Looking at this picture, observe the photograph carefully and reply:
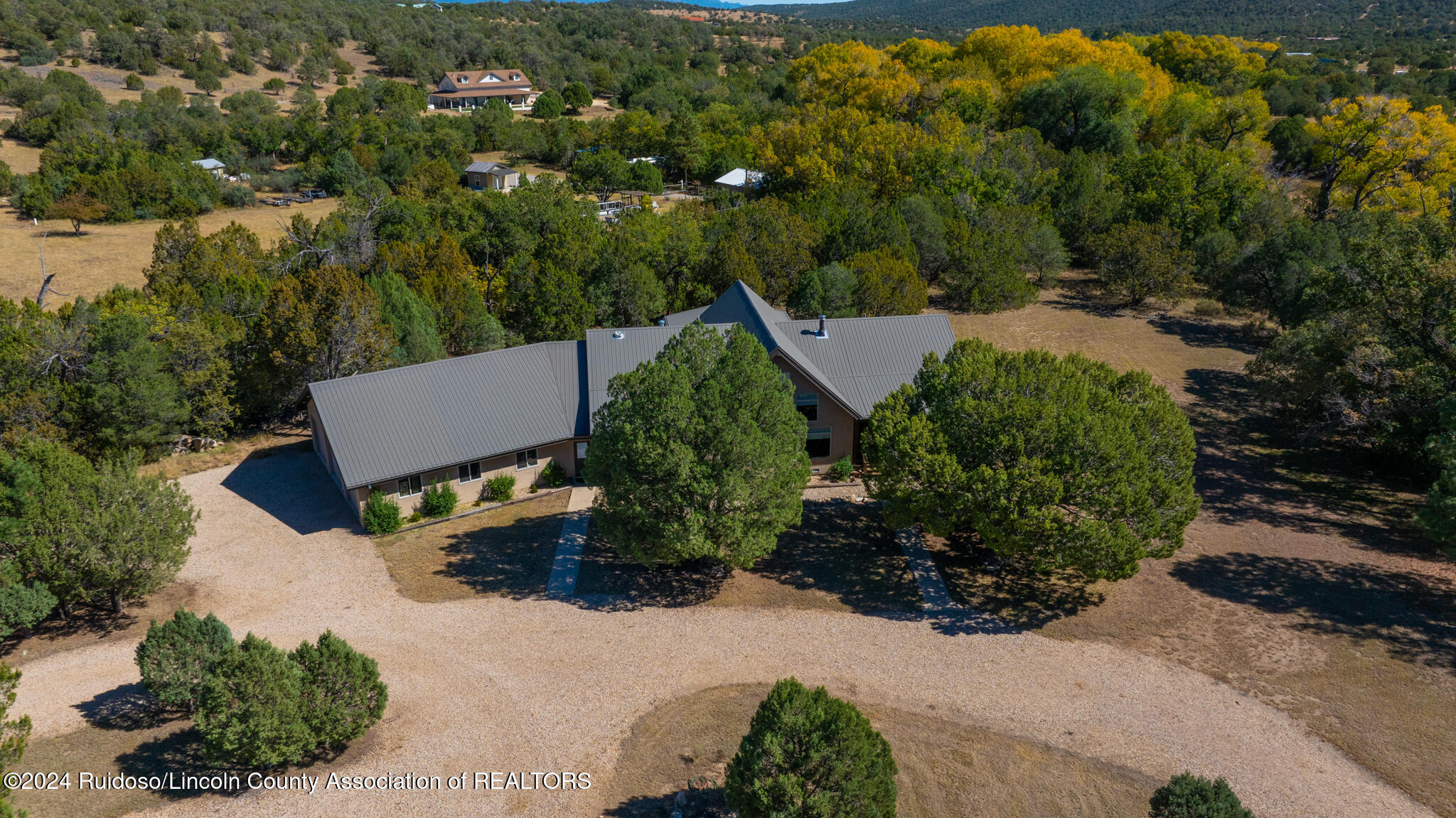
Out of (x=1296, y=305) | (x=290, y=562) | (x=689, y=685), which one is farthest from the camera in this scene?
(x=1296, y=305)

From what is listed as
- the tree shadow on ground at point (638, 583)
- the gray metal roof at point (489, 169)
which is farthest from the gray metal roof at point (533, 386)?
the gray metal roof at point (489, 169)

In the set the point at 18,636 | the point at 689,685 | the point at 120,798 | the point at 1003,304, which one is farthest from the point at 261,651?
the point at 1003,304

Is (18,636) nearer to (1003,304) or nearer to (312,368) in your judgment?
(312,368)

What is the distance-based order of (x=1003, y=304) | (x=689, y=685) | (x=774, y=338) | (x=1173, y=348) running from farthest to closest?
(x=1003, y=304) → (x=1173, y=348) → (x=774, y=338) → (x=689, y=685)

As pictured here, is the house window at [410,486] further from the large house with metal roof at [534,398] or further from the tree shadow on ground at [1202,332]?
the tree shadow on ground at [1202,332]

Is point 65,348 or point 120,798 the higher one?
point 65,348

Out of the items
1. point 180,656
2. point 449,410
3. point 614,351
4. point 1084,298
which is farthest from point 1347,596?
point 1084,298
